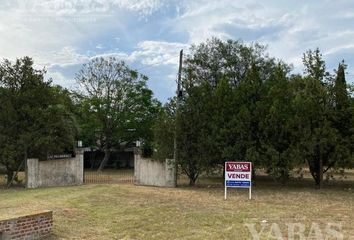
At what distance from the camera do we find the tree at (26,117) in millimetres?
20484

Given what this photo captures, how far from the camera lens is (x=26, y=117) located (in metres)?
21.0

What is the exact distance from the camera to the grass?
9.72m

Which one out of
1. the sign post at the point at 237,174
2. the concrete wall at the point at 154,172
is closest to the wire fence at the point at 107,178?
the concrete wall at the point at 154,172

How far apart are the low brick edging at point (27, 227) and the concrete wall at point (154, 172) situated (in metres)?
11.4

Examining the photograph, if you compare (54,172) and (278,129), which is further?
(54,172)

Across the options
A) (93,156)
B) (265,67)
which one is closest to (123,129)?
(93,156)

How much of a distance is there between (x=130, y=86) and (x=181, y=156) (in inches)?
756

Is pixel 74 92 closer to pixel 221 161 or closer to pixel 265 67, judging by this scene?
pixel 265 67

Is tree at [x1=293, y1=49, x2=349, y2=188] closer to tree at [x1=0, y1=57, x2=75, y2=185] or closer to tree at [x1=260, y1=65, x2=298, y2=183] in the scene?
tree at [x1=260, y1=65, x2=298, y2=183]

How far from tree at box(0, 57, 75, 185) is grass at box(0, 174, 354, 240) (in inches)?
201

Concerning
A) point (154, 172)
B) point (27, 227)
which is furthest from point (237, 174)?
point (27, 227)

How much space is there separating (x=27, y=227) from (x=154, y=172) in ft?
40.8

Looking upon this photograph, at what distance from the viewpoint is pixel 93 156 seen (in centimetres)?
4347

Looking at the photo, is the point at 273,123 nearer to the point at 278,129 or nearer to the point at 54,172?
the point at 278,129
